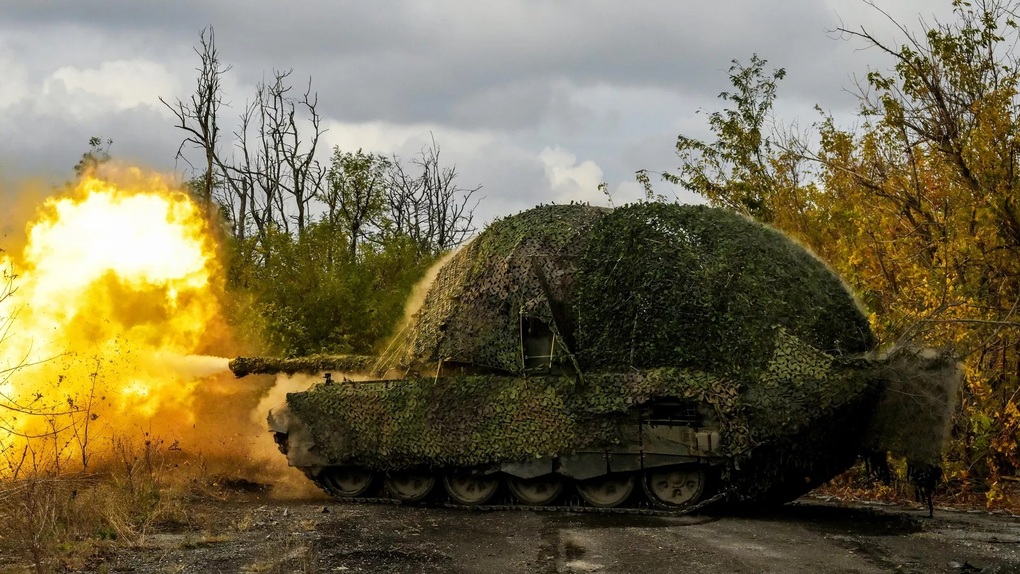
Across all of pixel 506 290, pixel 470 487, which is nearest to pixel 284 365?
pixel 470 487

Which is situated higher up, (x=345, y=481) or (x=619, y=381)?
(x=619, y=381)

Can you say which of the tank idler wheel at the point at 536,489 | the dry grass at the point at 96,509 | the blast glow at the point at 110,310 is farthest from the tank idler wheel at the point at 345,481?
the blast glow at the point at 110,310

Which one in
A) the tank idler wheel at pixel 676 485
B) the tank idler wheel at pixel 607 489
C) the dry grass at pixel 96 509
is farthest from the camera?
the tank idler wheel at pixel 607 489

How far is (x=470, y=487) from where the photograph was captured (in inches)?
661

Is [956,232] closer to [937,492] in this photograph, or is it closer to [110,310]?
[937,492]

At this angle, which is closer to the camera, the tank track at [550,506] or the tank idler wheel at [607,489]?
the tank track at [550,506]

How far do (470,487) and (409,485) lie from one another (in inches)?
40.8

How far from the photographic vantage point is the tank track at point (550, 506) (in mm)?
15234

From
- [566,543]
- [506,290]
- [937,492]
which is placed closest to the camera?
[566,543]

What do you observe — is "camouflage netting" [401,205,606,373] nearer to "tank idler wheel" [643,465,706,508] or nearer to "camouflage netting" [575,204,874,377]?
"camouflage netting" [575,204,874,377]

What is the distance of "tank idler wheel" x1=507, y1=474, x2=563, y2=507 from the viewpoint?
16219mm

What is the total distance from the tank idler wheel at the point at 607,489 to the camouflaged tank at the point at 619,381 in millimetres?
28

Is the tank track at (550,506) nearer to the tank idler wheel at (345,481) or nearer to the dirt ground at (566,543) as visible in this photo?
the tank idler wheel at (345,481)

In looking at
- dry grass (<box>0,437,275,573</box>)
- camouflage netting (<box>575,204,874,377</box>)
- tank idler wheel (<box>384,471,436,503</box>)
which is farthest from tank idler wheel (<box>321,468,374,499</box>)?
camouflage netting (<box>575,204,874,377</box>)
